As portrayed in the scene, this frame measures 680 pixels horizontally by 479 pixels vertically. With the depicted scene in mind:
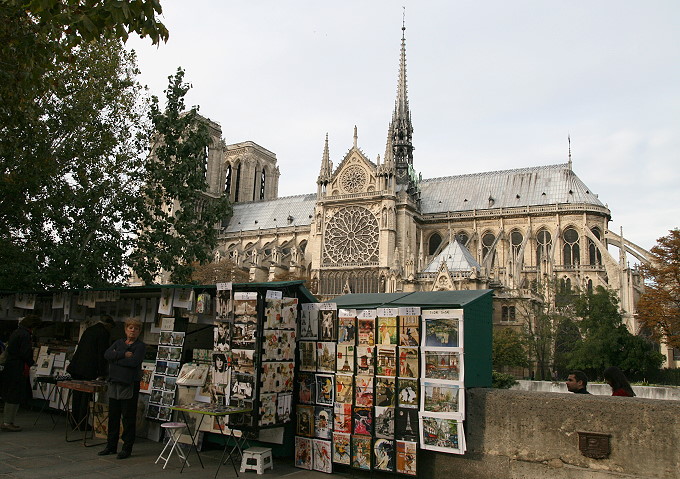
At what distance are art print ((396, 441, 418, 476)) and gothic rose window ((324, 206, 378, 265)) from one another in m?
40.2

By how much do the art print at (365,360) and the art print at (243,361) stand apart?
133 cm

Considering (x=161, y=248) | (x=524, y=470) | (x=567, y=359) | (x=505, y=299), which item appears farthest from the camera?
(x=505, y=299)

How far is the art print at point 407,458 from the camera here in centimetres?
683

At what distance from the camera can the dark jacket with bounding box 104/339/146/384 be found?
313 inches

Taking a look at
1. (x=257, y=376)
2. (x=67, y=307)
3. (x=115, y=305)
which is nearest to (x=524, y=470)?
(x=257, y=376)

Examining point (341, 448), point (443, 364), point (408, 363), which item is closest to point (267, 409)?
point (341, 448)

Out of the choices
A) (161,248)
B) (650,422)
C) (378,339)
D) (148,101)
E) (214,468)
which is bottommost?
(214,468)

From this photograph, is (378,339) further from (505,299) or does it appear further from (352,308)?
(505,299)

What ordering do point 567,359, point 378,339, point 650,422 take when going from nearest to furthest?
1. point 650,422
2. point 378,339
3. point 567,359

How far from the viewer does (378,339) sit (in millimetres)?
7379

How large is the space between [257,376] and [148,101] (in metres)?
11.0

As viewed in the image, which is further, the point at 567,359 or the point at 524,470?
the point at 567,359

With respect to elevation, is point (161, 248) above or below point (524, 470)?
above

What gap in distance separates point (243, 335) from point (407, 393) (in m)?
2.17
